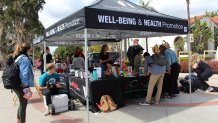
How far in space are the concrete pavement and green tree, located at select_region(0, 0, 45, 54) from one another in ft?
102

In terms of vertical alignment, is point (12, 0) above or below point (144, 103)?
above

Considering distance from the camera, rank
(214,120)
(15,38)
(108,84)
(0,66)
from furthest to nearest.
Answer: (15,38) < (0,66) < (108,84) < (214,120)

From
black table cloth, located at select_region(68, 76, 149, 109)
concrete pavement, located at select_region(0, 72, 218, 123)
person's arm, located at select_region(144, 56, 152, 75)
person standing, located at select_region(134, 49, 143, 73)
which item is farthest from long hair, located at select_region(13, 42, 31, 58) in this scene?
person standing, located at select_region(134, 49, 143, 73)

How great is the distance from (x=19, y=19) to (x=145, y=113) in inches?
1361

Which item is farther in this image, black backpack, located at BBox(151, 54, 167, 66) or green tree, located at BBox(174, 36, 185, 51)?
green tree, located at BBox(174, 36, 185, 51)

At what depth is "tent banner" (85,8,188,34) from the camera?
6.29 m

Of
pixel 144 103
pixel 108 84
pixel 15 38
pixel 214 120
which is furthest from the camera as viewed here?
pixel 15 38

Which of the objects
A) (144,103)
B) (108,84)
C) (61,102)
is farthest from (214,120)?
(61,102)

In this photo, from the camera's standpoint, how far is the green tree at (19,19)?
125 feet

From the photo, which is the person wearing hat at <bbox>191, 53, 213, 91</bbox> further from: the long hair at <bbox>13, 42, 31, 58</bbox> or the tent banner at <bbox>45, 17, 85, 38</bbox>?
the long hair at <bbox>13, 42, 31, 58</bbox>

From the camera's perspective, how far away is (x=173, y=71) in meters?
9.38

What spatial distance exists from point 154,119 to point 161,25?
2.47 m

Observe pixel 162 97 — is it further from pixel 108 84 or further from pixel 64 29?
pixel 64 29

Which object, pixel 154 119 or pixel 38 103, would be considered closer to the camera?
pixel 154 119
